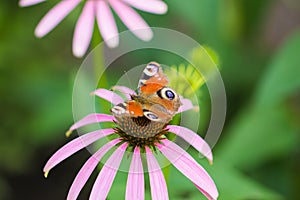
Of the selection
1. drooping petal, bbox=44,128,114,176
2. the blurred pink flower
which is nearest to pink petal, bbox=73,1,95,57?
the blurred pink flower

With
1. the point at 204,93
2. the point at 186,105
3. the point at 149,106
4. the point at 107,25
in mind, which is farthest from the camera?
the point at 204,93

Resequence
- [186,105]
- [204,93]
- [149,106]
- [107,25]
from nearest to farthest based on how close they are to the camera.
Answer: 1. [149,106]
2. [186,105]
3. [107,25]
4. [204,93]

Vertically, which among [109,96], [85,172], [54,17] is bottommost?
[85,172]

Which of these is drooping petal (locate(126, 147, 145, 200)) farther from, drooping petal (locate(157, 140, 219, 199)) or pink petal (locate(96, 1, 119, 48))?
pink petal (locate(96, 1, 119, 48))

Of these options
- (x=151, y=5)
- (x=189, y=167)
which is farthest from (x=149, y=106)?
(x=151, y=5)

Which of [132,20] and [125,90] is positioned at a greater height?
[132,20]

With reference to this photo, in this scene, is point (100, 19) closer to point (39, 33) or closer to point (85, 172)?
point (39, 33)

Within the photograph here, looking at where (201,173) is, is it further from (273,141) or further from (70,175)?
(70,175)
